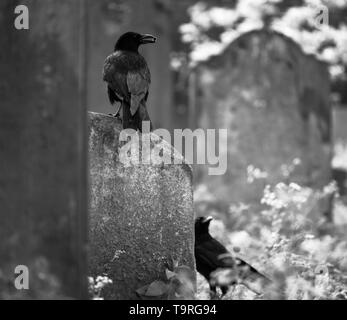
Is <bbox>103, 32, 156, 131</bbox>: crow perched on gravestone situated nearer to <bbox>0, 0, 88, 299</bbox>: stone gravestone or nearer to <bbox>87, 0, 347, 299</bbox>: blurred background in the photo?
<bbox>0, 0, 88, 299</bbox>: stone gravestone

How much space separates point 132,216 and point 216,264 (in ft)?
2.31

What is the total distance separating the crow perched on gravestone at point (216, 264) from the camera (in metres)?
4.52

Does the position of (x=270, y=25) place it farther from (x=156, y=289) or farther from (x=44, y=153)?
(x=44, y=153)

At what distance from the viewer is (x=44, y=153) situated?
346 centimetres

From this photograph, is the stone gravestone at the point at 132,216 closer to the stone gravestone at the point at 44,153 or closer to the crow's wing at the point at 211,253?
the crow's wing at the point at 211,253

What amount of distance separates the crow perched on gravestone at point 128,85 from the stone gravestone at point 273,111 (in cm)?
374

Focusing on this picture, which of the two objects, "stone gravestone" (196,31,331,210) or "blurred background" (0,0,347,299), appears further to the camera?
"stone gravestone" (196,31,331,210)

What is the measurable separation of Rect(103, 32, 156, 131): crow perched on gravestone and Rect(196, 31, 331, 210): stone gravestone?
3.74 metres

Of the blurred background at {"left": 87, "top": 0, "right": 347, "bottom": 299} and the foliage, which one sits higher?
the foliage

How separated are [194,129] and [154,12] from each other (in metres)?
3.40

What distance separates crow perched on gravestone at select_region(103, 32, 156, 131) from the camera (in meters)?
4.61

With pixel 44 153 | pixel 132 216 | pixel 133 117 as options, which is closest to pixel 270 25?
pixel 133 117

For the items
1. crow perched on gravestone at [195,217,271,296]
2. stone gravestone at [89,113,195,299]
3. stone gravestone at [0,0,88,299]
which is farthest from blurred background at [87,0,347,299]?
stone gravestone at [0,0,88,299]
